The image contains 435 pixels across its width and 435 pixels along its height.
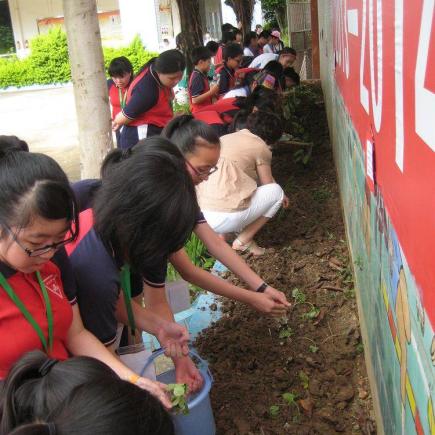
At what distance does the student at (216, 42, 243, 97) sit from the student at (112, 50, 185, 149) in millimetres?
2457

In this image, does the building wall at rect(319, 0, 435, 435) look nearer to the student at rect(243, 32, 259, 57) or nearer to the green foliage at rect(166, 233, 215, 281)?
the green foliage at rect(166, 233, 215, 281)

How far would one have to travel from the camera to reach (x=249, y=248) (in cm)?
418

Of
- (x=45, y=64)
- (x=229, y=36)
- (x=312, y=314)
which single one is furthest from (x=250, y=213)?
(x=45, y=64)

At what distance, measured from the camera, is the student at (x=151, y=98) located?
4547mm

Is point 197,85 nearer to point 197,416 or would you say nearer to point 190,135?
point 190,135

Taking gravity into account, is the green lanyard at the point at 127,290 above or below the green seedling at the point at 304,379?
above

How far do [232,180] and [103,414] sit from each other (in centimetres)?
304

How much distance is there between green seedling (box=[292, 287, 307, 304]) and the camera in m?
3.45

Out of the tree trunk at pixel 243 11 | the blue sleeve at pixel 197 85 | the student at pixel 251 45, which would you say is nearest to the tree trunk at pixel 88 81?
the blue sleeve at pixel 197 85

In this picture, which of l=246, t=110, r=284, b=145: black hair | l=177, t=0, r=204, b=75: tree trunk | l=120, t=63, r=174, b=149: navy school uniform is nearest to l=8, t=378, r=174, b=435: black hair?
l=246, t=110, r=284, b=145: black hair

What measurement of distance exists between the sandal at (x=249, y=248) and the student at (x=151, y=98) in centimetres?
135

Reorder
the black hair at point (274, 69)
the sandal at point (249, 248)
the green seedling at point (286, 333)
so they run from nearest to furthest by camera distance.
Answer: the green seedling at point (286, 333), the sandal at point (249, 248), the black hair at point (274, 69)

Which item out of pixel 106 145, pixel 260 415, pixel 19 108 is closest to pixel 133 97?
pixel 106 145

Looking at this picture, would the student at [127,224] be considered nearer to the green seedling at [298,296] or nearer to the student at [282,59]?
the green seedling at [298,296]
